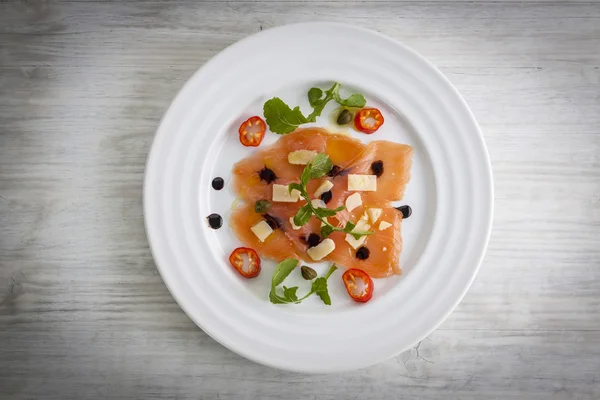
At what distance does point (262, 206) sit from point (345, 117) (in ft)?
1.44

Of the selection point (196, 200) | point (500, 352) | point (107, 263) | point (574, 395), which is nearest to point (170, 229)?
Result: point (196, 200)

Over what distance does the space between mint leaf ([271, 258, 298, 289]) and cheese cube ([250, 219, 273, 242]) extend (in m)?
0.12

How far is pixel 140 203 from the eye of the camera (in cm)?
214

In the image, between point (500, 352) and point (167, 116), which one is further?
point (500, 352)

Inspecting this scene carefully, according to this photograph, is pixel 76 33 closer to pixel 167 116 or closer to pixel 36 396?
pixel 167 116

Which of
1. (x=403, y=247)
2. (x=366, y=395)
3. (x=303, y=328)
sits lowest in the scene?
(x=366, y=395)

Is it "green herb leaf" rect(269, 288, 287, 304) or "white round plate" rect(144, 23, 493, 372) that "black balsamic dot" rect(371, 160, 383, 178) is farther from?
"green herb leaf" rect(269, 288, 287, 304)

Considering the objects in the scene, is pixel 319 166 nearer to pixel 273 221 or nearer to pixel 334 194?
pixel 334 194

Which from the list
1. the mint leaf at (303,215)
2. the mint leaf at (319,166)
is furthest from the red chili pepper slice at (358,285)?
the mint leaf at (319,166)

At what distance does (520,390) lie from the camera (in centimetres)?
217

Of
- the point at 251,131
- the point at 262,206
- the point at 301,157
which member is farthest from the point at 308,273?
the point at 251,131

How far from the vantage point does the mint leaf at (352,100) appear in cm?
200

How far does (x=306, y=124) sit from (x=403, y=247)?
57 centimetres

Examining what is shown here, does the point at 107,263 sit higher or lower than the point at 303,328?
lower
